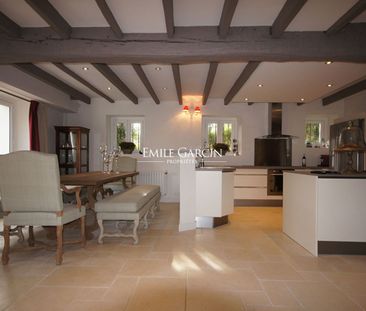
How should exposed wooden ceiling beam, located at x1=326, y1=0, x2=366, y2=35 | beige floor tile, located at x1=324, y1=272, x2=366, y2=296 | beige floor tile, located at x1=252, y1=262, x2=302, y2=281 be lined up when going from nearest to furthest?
1. beige floor tile, located at x1=324, y1=272, x2=366, y2=296
2. beige floor tile, located at x1=252, y1=262, x2=302, y2=281
3. exposed wooden ceiling beam, located at x1=326, y1=0, x2=366, y2=35

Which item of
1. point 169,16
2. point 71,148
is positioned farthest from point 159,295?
point 71,148

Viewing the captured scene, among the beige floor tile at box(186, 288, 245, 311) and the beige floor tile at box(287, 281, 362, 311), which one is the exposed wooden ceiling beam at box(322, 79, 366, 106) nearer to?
the beige floor tile at box(287, 281, 362, 311)

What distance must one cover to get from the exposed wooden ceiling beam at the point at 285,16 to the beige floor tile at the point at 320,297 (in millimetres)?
2366

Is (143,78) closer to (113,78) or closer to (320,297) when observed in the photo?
(113,78)

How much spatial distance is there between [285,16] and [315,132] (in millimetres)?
4414

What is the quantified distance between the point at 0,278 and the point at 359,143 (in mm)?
3906

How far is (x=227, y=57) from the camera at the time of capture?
2766 mm

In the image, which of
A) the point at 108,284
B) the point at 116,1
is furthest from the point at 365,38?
the point at 108,284

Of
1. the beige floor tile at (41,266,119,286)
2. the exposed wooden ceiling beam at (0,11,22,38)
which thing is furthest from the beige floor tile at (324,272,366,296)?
the exposed wooden ceiling beam at (0,11,22,38)

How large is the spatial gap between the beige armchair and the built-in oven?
420 cm

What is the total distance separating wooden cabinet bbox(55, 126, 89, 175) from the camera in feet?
17.5

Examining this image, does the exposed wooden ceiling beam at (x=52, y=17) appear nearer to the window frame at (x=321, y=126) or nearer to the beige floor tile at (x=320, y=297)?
the beige floor tile at (x=320, y=297)

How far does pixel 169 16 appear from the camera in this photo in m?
2.39

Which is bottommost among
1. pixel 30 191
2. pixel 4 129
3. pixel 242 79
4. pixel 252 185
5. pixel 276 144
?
pixel 252 185
